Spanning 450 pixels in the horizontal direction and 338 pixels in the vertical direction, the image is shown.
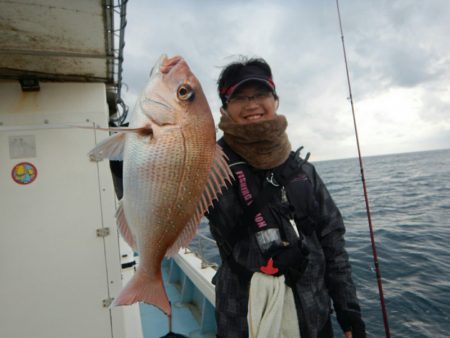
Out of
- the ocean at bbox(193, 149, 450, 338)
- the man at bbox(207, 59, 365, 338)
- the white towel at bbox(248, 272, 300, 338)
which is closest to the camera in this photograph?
the white towel at bbox(248, 272, 300, 338)

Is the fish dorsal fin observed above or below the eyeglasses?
below

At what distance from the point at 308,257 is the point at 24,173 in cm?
284

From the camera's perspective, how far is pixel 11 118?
289cm

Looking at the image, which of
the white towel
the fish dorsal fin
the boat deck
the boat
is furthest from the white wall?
the fish dorsal fin

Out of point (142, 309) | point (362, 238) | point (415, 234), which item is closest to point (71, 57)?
point (142, 309)

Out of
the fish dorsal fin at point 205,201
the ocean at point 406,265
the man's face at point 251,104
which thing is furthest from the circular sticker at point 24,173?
the ocean at point 406,265

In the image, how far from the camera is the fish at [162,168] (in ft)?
3.77

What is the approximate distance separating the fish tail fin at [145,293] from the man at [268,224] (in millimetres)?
593

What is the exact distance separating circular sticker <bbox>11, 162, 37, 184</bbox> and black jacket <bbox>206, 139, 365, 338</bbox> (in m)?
2.24

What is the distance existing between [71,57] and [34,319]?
101 inches

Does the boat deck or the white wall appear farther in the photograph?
the boat deck

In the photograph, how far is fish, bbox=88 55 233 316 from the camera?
1.15 m

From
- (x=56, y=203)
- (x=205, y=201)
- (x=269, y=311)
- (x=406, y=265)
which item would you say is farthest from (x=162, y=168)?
(x=406, y=265)

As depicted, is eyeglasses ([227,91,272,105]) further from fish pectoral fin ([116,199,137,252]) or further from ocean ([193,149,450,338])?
ocean ([193,149,450,338])
